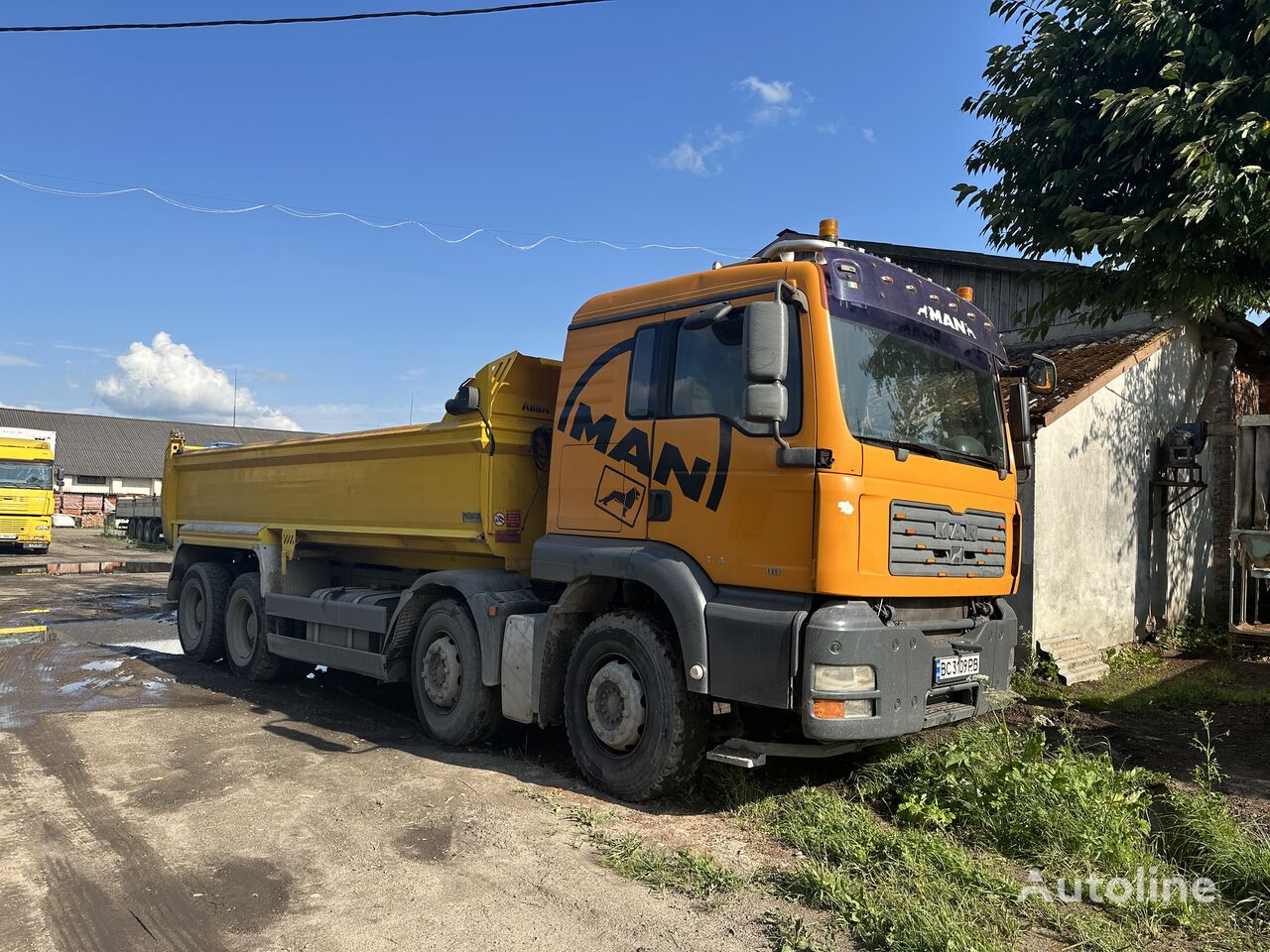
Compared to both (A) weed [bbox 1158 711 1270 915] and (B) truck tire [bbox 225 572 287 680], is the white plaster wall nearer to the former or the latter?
(A) weed [bbox 1158 711 1270 915]

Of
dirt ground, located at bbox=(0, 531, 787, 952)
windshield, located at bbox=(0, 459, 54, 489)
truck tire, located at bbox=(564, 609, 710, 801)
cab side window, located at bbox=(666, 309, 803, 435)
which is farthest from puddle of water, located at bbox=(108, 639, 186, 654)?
windshield, located at bbox=(0, 459, 54, 489)

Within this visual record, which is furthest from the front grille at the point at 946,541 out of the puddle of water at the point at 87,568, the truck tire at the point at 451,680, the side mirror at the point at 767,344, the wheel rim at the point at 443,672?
the puddle of water at the point at 87,568

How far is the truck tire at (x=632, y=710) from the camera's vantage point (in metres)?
4.96

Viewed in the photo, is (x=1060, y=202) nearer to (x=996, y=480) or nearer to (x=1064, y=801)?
(x=996, y=480)

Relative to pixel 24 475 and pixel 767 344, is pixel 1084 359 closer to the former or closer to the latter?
pixel 767 344

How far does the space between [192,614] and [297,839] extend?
6.14 m

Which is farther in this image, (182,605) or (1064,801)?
(182,605)

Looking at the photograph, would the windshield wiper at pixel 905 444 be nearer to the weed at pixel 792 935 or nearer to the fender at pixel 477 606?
the weed at pixel 792 935

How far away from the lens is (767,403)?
451 centimetres

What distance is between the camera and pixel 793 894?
3.97m

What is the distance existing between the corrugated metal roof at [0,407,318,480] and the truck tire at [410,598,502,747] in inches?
2127

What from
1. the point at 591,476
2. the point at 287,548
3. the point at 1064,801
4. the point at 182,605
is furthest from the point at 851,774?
the point at 182,605

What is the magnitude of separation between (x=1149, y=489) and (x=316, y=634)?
1003cm

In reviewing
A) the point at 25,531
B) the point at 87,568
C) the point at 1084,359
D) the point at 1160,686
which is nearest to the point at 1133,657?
the point at 1160,686
